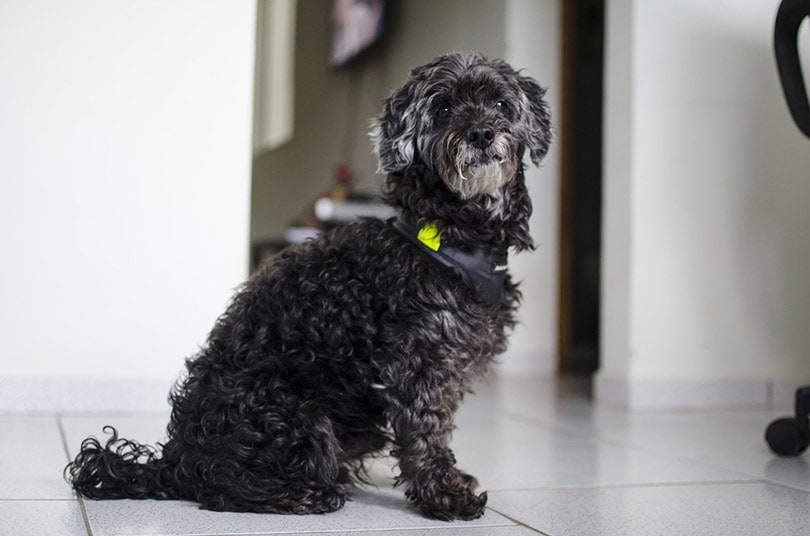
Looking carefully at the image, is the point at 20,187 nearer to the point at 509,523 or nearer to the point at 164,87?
the point at 164,87

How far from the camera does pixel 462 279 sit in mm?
1773

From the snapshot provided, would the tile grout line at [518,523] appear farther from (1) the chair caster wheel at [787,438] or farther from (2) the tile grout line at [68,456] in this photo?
(1) the chair caster wheel at [787,438]

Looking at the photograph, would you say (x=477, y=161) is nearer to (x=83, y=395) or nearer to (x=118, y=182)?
(x=118, y=182)

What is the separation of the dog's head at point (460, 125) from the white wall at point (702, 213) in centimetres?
184

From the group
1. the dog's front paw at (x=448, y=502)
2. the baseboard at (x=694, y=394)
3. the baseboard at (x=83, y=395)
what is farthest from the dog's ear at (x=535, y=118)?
the baseboard at (x=694, y=394)

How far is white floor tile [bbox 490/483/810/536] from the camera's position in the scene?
66.5 inches

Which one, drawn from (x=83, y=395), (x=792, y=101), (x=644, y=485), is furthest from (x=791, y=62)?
(x=83, y=395)

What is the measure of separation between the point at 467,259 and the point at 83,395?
164 cm

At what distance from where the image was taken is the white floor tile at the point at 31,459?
71.4 inches

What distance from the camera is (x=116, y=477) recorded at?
1.75 metres

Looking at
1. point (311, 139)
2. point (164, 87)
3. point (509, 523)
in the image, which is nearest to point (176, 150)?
point (164, 87)

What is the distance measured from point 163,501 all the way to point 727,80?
279cm

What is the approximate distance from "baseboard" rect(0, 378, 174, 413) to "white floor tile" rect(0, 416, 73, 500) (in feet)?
0.31

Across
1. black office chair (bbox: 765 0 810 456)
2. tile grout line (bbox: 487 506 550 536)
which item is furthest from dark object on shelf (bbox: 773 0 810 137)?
tile grout line (bbox: 487 506 550 536)
